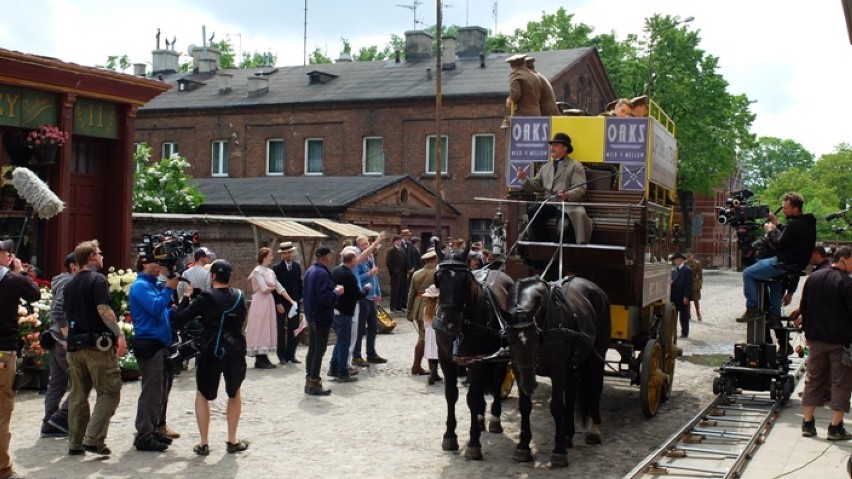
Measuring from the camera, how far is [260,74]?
48.9 meters

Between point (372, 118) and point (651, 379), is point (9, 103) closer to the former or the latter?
point (651, 379)

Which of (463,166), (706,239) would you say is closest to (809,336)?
(463,166)

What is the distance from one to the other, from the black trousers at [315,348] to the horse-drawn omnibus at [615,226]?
289cm

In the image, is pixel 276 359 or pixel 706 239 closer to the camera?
pixel 276 359

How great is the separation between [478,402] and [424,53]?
1531 inches

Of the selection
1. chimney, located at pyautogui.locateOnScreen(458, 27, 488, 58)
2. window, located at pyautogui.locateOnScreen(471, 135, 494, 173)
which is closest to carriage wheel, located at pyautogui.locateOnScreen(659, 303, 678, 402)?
window, located at pyautogui.locateOnScreen(471, 135, 494, 173)

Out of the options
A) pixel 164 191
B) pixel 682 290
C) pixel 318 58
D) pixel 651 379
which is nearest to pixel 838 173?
pixel 318 58

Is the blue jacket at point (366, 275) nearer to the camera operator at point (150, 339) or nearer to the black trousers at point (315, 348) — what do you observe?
the black trousers at point (315, 348)

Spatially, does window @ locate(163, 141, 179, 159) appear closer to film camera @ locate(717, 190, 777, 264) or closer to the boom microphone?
film camera @ locate(717, 190, 777, 264)

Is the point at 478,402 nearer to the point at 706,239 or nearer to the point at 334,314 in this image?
the point at 334,314

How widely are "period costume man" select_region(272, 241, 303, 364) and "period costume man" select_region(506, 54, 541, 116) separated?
501 centimetres

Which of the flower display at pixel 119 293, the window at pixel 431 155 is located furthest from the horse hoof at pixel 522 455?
the window at pixel 431 155

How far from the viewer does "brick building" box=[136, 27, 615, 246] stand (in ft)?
132

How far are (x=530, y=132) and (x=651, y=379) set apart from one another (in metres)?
3.37
